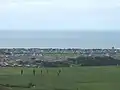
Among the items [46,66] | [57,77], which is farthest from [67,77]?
[46,66]

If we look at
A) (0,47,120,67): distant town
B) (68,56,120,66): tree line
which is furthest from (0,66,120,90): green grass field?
(0,47,120,67): distant town

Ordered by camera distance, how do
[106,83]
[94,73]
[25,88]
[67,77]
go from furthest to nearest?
[94,73]
[67,77]
[106,83]
[25,88]

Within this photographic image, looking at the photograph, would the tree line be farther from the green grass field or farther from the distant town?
the green grass field

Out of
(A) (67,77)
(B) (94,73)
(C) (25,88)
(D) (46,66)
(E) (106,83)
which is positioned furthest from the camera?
(D) (46,66)

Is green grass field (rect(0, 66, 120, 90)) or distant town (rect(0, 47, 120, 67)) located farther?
distant town (rect(0, 47, 120, 67))

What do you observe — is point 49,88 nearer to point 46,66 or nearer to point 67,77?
point 67,77

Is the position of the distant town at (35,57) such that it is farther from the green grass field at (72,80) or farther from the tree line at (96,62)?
the green grass field at (72,80)

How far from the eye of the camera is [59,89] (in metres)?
34.9

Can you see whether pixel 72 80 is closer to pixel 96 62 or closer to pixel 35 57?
pixel 96 62

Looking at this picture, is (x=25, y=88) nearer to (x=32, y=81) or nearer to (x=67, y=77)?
(x=32, y=81)

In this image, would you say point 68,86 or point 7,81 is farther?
point 7,81

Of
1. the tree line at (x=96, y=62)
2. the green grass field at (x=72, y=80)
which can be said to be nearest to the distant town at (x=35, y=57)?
the tree line at (x=96, y=62)

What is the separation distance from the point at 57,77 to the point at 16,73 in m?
6.82

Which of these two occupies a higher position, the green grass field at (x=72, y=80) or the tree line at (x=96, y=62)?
the tree line at (x=96, y=62)
